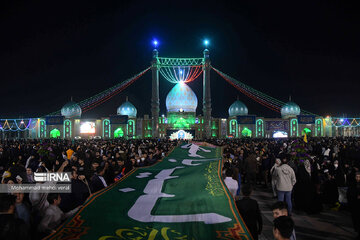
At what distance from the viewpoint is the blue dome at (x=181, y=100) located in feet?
182

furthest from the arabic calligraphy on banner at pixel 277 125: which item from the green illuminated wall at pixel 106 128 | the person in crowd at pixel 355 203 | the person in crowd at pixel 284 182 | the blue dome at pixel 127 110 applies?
the person in crowd at pixel 355 203

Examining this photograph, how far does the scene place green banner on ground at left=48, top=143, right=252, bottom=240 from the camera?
379 centimetres

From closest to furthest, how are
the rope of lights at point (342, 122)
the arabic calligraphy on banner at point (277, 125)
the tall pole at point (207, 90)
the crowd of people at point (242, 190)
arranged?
the crowd of people at point (242, 190) < the tall pole at point (207, 90) < the arabic calligraphy on banner at point (277, 125) < the rope of lights at point (342, 122)

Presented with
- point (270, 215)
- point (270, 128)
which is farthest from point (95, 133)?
point (270, 215)

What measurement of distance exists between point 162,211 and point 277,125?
5376 centimetres

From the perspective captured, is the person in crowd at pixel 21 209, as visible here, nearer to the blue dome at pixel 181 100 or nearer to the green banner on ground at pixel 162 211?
the green banner on ground at pixel 162 211

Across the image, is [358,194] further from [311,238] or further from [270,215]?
[270,215]

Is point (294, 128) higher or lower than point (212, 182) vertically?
higher

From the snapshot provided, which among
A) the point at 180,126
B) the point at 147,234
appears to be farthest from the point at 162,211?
the point at 180,126

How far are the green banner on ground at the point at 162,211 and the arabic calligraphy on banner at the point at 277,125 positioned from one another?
5108 cm

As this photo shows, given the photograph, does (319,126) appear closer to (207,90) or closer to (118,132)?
(207,90)

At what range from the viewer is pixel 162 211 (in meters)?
4.60

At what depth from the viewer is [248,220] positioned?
4.90m

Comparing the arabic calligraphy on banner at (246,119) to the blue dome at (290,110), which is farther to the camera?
the blue dome at (290,110)
